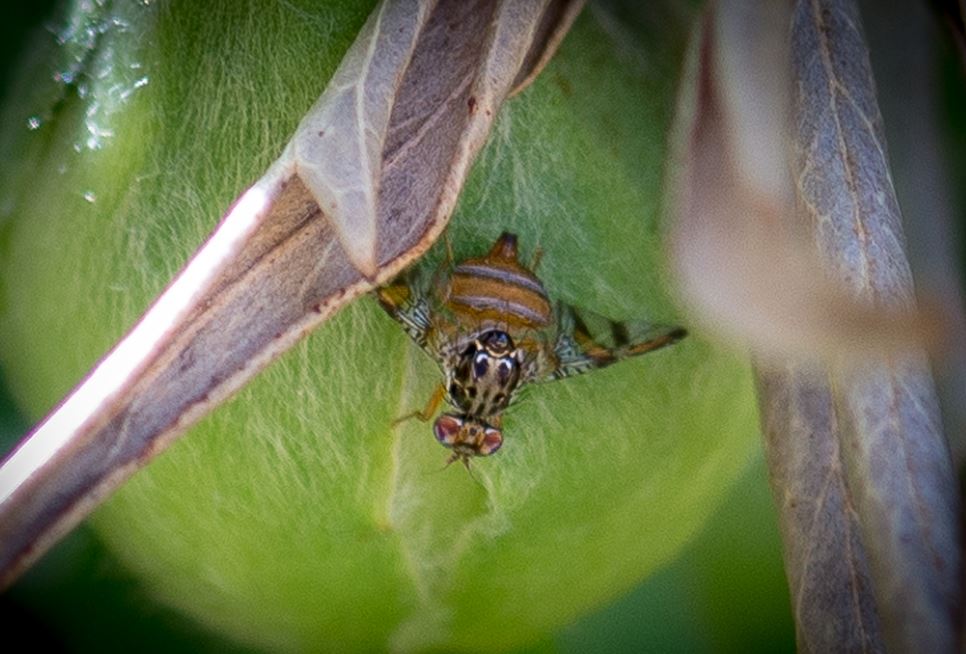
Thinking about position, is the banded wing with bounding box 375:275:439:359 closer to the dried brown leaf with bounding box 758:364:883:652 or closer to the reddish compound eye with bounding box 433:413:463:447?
the reddish compound eye with bounding box 433:413:463:447

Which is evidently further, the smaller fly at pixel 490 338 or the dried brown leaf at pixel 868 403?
the smaller fly at pixel 490 338

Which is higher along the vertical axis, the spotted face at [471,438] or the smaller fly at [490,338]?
the smaller fly at [490,338]

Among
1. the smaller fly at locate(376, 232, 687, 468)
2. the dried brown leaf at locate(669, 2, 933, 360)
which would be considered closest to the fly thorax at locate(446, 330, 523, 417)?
the smaller fly at locate(376, 232, 687, 468)

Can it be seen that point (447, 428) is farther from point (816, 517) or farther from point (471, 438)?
point (816, 517)

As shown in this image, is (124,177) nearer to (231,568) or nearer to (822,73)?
(231,568)

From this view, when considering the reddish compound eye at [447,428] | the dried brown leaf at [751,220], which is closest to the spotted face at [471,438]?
the reddish compound eye at [447,428]

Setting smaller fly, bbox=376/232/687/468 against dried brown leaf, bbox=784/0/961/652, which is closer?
dried brown leaf, bbox=784/0/961/652

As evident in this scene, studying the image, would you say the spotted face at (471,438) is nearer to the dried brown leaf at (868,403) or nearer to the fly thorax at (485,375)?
the fly thorax at (485,375)
